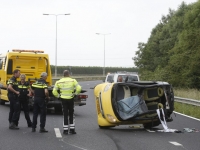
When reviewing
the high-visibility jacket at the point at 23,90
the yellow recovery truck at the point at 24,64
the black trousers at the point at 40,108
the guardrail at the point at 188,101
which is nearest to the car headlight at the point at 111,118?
the black trousers at the point at 40,108

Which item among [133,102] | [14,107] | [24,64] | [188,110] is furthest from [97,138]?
[24,64]

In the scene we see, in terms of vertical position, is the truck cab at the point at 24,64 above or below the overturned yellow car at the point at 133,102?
above

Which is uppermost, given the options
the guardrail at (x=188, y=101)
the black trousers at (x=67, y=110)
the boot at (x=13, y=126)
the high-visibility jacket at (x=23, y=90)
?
the high-visibility jacket at (x=23, y=90)

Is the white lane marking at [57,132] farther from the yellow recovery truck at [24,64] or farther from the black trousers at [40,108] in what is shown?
the yellow recovery truck at [24,64]

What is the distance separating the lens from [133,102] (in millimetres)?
15531

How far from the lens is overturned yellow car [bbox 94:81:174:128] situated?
50.1 feet

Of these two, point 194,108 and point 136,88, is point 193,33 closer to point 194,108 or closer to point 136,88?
point 194,108

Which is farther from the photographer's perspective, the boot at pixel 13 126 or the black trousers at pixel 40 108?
the boot at pixel 13 126

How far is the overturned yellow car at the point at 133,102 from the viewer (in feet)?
50.1

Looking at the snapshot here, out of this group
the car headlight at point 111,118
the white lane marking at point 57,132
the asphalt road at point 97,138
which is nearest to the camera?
the asphalt road at point 97,138

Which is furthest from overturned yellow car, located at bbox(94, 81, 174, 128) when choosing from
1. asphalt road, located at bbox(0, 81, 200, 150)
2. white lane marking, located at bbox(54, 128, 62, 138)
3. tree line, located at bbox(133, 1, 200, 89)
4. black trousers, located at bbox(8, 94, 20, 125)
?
tree line, located at bbox(133, 1, 200, 89)

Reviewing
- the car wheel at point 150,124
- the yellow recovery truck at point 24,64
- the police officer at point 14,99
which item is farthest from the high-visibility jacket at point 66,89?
the yellow recovery truck at point 24,64

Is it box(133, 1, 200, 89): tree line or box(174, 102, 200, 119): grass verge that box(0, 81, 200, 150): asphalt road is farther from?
box(133, 1, 200, 89): tree line

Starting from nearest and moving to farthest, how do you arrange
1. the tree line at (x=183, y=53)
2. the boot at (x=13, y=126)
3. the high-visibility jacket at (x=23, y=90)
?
the boot at (x=13, y=126), the high-visibility jacket at (x=23, y=90), the tree line at (x=183, y=53)
